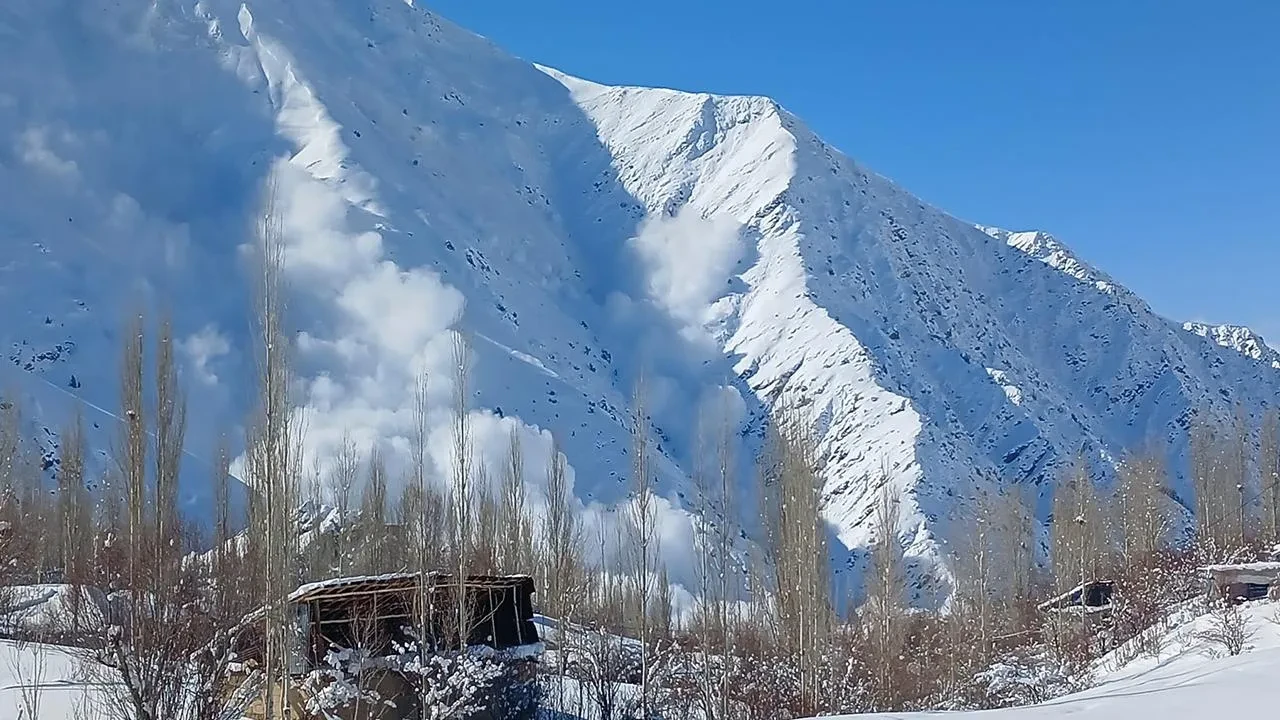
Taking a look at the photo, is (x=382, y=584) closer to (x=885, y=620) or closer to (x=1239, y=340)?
(x=885, y=620)

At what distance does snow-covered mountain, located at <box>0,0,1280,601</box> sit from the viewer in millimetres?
92875

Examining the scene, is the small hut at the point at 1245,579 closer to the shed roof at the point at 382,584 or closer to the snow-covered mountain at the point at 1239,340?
the shed roof at the point at 382,584

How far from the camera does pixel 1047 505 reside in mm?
122062

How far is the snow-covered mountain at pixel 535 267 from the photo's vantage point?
92875 mm

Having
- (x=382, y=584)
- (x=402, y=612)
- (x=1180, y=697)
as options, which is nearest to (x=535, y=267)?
(x=402, y=612)

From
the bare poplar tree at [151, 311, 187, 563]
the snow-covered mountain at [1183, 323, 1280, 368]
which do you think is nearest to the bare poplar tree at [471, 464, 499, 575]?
the bare poplar tree at [151, 311, 187, 563]

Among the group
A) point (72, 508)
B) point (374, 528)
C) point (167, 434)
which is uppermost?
point (72, 508)

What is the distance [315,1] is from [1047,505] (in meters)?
107

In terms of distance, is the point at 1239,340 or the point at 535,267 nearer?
the point at 535,267

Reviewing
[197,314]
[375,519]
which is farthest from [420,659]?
[197,314]

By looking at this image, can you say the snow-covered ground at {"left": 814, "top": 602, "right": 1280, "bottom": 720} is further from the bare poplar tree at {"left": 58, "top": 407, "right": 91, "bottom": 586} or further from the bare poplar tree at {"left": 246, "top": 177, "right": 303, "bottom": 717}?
the bare poplar tree at {"left": 58, "top": 407, "right": 91, "bottom": 586}

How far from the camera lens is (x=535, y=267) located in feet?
443

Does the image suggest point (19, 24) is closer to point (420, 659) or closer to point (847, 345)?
point (847, 345)

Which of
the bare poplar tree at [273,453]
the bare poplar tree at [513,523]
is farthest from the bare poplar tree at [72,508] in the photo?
the bare poplar tree at [273,453]
